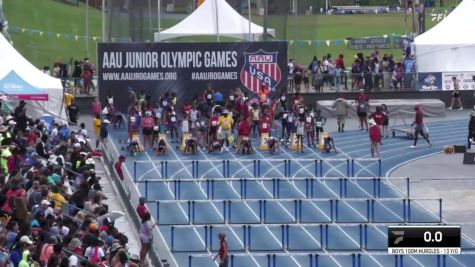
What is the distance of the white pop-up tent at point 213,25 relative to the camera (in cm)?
5294

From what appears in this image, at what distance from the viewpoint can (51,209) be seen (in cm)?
2652

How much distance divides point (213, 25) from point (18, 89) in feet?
37.6

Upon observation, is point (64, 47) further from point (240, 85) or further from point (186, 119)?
point (186, 119)

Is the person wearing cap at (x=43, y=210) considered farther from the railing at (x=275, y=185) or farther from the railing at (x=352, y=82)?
the railing at (x=352, y=82)

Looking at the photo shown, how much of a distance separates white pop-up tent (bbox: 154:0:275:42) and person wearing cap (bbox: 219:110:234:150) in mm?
8388

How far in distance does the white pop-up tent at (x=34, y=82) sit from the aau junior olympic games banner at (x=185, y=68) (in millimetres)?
5520

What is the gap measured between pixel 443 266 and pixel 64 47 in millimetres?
47775

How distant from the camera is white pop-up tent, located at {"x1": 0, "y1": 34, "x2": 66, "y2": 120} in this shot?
1727 inches

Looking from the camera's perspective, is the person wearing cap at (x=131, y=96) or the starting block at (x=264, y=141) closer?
the starting block at (x=264, y=141)

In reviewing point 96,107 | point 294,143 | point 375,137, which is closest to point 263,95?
point 294,143

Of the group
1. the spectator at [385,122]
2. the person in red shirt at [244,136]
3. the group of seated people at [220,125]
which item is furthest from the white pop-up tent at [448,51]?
the person in red shirt at [244,136]

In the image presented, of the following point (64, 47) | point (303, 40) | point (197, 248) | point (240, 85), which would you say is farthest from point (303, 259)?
point (64, 47)

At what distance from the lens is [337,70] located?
5434 cm

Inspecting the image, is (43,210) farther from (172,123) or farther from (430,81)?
(430,81)
